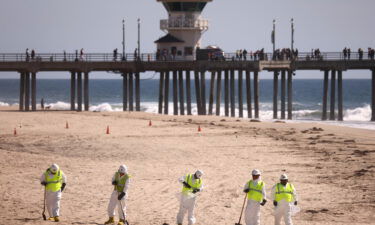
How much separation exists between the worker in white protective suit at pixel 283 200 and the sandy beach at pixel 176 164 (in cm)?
166

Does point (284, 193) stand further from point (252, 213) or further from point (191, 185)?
point (191, 185)

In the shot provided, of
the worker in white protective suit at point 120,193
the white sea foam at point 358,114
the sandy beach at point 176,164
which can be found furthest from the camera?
the white sea foam at point 358,114

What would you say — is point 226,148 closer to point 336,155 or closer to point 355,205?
point 336,155

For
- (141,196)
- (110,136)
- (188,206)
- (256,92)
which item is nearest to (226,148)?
(110,136)

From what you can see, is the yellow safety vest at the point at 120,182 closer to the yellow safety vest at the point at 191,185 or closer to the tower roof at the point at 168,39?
the yellow safety vest at the point at 191,185

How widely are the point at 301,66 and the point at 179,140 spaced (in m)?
24.5

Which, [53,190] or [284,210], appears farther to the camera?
[53,190]

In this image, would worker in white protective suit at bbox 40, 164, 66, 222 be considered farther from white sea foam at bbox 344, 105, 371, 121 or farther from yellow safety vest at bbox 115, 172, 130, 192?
white sea foam at bbox 344, 105, 371, 121

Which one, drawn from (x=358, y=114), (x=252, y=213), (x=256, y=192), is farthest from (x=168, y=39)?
(x=252, y=213)

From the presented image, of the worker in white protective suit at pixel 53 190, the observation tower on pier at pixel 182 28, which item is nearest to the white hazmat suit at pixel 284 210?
the worker in white protective suit at pixel 53 190

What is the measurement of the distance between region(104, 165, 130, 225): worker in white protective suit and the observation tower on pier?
40.2 meters

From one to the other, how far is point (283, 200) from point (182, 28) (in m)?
43.1

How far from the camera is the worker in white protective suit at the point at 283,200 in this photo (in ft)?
66.6

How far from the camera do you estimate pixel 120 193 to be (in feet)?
68.8
